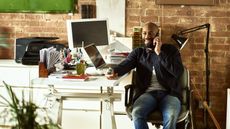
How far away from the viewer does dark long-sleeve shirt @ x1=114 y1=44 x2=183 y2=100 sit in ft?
12.1

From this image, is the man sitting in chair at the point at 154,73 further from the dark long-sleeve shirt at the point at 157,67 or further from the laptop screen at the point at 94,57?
the laptop screen at the point at 94,57

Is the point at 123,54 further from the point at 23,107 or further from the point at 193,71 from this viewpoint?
the point at 23,107

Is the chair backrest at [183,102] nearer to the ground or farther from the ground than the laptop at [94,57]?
nearer to the ground

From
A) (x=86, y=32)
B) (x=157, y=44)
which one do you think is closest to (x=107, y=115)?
(x=157, y=44)

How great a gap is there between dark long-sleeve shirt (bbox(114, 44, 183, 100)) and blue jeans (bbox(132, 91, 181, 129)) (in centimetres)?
9

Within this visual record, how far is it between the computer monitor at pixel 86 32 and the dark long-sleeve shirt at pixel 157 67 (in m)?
0.61

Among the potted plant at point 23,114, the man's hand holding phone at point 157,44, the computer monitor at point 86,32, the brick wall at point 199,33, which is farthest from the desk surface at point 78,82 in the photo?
the potted plant at point 23,114

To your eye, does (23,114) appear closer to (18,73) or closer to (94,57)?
(94,57)

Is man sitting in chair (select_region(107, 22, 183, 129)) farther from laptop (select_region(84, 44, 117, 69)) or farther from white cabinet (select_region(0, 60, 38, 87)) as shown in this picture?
white cabinet (select_region(0, 60, 38, 87))

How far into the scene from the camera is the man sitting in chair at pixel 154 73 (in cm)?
360

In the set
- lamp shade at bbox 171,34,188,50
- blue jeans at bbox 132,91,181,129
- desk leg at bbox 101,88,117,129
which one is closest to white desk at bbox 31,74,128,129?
desk leg at bbox 101,88,117,129

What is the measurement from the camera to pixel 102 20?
439 centimetres

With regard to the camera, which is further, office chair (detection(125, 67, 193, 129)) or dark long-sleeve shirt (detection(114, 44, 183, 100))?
dark long-sleeve shirt (detection(114, 44, 183, 100))

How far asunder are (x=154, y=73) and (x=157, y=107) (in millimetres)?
335
